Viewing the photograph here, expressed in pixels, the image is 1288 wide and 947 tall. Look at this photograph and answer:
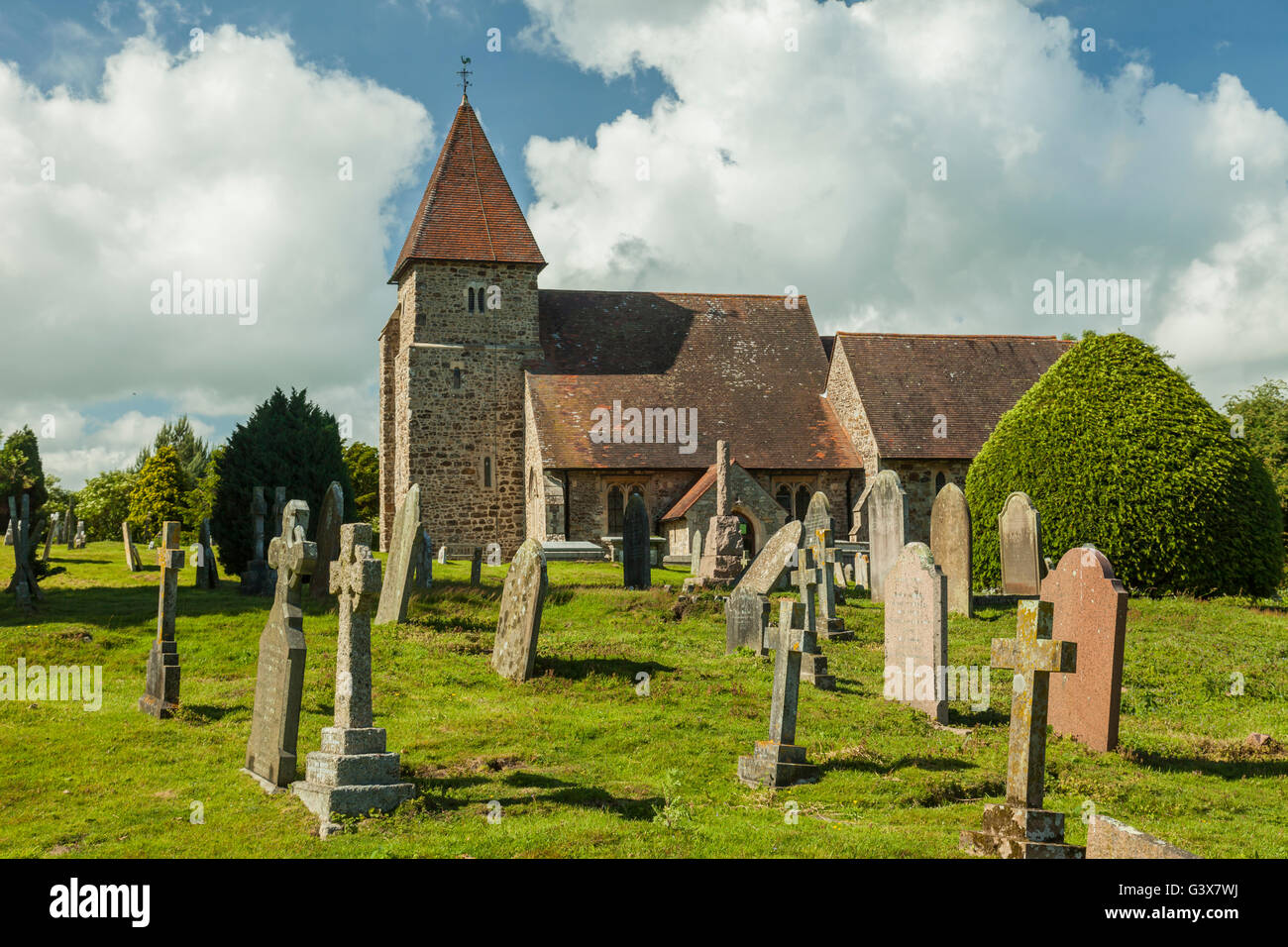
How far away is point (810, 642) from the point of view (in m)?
12.8

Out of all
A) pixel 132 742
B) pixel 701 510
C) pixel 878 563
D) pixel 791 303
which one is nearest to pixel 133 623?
pixel 132 742

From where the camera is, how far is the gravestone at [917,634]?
11039 millimetres

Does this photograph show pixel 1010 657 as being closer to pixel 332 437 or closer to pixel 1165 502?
pixel 1165 502

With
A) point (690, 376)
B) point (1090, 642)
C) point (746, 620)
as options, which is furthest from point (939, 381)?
point (1090, 642)

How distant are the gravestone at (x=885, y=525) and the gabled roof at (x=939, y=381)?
511 inches

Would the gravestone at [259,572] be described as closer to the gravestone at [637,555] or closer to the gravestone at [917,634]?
the gravestone at [637,555]

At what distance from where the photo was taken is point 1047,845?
5.93 metres

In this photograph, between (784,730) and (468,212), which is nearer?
(784,730)

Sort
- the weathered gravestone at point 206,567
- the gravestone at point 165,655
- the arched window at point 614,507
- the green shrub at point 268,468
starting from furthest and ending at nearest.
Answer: the arched window at point 614,507
the green shrub at point 268,468
the weathered gravestone at point 206,567
the gravestone at point 165,655

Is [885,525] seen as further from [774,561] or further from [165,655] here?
[165,655]

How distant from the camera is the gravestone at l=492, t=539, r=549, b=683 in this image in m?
12.6

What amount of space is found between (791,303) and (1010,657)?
32.3 metres

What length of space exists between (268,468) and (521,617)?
12.7 metres

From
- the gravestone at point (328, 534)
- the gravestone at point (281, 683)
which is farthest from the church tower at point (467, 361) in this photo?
the gravestone at point (281, 683)
